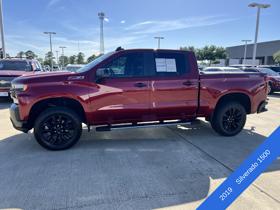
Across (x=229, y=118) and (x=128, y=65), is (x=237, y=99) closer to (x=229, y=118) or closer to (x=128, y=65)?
(x=229, y=118)

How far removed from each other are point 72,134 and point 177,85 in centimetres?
234

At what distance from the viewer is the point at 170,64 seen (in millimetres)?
5391

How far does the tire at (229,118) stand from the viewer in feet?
19.0

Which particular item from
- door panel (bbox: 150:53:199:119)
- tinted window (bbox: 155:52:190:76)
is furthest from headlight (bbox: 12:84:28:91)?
tinted window (bbox: 155:52:190:76)

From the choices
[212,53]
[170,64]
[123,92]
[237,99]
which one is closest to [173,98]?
[170,64]

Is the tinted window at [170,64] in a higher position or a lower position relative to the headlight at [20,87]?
higher

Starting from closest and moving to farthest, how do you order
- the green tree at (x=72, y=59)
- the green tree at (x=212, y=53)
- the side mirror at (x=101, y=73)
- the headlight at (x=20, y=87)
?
the headlight at (x=20, y=87)
the side mirror at (x=101, y=73)
the green tree at (x=212, y=53)
the green tree at (x=72, y=59)

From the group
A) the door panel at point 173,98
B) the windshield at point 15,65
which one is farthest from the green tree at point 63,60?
the door panel at point 173,98

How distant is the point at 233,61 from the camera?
54.3 meters

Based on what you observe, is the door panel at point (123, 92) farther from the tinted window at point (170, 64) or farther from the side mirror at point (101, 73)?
the tinted window at point (170, 64)

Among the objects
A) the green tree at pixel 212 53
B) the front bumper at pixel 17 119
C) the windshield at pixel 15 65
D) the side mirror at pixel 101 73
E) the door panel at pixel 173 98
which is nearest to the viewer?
the front bumper at pixel 17 119

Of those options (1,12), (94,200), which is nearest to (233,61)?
(1,12)

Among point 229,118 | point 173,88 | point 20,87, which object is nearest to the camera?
point 20,87

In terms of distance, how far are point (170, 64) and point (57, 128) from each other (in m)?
2.62
